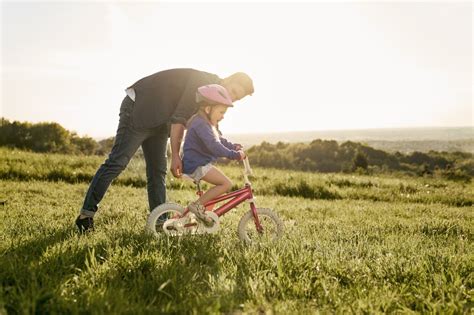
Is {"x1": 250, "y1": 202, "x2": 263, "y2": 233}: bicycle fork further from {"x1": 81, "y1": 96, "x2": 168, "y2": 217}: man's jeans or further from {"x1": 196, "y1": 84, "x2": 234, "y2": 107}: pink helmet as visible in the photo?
{"x1": 81, "y1": 96, "x2": 168, "y2": 217}: man's jeans

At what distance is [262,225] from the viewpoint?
5.14m

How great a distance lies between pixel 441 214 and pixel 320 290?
5992 millimetres

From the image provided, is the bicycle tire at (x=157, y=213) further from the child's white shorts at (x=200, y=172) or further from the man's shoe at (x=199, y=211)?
the child's white shorts at (x=200, y=172)

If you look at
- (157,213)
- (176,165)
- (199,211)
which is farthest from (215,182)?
(157,213)

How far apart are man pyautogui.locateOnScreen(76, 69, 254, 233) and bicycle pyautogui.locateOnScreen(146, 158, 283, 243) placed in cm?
44

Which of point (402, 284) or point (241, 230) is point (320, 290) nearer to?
point (402, 284)

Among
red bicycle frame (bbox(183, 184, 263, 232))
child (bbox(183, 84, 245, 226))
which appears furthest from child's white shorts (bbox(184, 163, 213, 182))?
red bicycle frame (bbox(183, 184, 263, 232))

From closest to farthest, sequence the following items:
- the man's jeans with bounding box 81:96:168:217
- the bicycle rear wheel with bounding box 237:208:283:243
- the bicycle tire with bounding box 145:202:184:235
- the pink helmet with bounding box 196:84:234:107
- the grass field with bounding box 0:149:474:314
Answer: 1. the grass field with bounding box 0:149:474:314
2. the pink helmet with bounding box 196:84:234:107
3. the bicycle tire with bounding box 145:202:184:235
4. the bicycle rear wheel with bounding box 237:208:283:243
5. the man's jeans with bounding box 81:96:168:217

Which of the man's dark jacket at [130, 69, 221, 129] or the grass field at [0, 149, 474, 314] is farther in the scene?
the man's dark jacket at [130, 69, 221, 129]

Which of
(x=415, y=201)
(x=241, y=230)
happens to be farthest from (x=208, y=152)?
(x=415, y=201)

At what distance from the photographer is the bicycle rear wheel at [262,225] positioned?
4949 millimetres

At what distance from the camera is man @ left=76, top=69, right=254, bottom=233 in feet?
15.8

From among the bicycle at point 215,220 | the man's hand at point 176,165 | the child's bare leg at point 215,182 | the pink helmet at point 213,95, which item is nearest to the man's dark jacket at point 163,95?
the pink helmet at point 213,95

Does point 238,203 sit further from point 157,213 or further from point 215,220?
point 157,213
